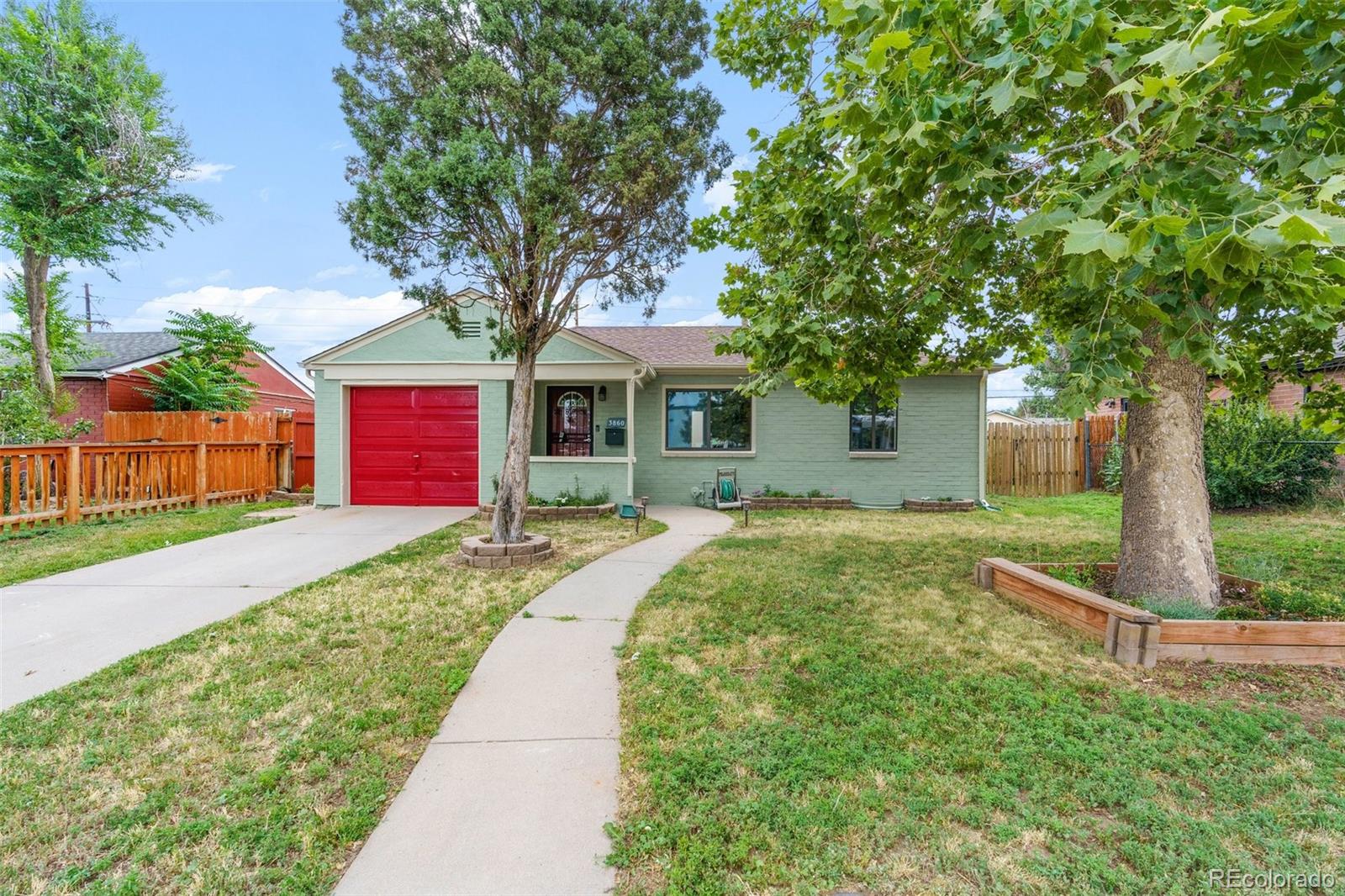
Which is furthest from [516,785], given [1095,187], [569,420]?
[569,420]

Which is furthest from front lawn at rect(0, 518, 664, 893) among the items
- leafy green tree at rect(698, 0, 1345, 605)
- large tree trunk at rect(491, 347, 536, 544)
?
leafy green tree at rect(698, 0, 1345, 605)

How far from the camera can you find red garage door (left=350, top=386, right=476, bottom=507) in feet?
33.0

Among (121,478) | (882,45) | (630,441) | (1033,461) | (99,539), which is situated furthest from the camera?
(1033,461)

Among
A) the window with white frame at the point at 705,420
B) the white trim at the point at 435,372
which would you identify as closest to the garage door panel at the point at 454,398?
the white trim at the point at 435,372

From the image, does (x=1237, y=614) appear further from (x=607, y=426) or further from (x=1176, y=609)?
(x=607, y=426)

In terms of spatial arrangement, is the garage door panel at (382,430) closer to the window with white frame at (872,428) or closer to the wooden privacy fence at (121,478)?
the wooden privacy fence at (121,478)

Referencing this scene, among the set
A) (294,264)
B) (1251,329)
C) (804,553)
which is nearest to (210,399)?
(294,264)

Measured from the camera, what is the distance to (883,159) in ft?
7.88

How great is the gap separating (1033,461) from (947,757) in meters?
12.4

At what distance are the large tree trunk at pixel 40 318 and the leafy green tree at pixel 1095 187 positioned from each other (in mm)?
16456

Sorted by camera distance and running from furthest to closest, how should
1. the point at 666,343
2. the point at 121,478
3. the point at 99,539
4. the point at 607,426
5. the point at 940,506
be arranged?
the point at 666,343
the point at 607,426
the point at 940,506
the point at 121,478
the point at 99,539

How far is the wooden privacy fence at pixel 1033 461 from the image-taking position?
1269 centimetres

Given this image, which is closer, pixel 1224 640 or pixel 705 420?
pixel 1224 640

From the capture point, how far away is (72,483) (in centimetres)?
789
